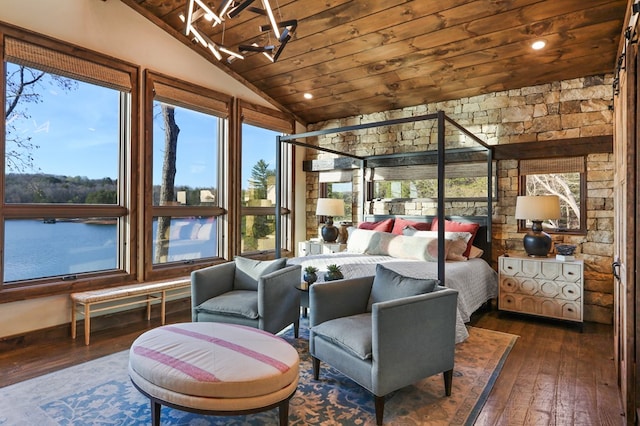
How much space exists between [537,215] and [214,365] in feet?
12.1

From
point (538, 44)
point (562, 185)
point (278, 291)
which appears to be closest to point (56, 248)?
point (278, 291)

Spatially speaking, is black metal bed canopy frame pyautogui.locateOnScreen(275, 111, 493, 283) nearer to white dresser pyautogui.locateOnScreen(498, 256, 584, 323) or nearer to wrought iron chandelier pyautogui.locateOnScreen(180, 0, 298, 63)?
white dresser pyautogui.locateOnScreen(498, 256, 584, 323)

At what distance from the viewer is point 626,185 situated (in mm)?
2092

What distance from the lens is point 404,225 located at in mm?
5156

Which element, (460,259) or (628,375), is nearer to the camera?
(628,375)

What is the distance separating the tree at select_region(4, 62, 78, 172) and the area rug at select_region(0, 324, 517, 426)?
1997mm

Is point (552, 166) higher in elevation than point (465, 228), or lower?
higher

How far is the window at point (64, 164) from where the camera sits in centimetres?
344

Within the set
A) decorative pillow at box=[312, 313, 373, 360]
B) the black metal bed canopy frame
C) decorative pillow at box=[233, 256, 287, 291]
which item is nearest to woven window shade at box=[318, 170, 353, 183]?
the black metal bed canopy frame

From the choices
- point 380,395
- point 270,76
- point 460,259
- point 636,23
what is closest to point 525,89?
point 460,259

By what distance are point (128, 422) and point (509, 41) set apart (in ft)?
15.0

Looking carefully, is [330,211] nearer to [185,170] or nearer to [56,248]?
[185,170]

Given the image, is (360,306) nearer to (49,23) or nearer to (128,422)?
(128,422)

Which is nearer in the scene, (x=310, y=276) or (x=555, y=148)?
(x=310, y=276)
